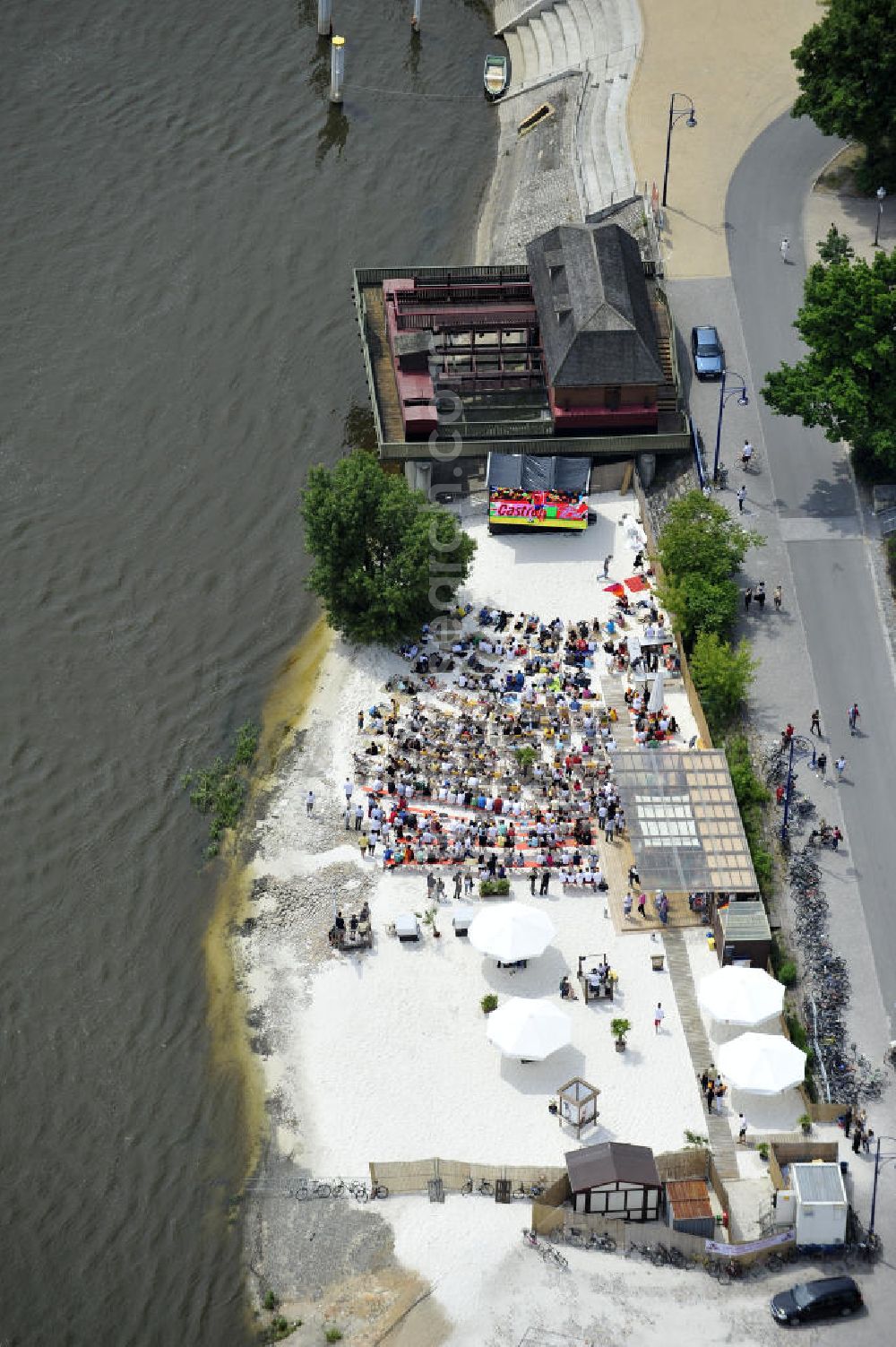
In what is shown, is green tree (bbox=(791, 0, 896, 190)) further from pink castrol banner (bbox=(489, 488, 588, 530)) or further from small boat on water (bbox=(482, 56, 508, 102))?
pink castrol banner (bbox=(489, 488, 588, 530))

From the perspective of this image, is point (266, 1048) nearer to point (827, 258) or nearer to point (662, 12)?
point (827, 258)

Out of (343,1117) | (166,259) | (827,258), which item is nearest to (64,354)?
(166,259)

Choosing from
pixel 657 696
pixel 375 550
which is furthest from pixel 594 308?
pixel 657 696

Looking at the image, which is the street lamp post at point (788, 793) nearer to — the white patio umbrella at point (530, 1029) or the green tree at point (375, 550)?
the white patio umbrella at point (530, 1029)

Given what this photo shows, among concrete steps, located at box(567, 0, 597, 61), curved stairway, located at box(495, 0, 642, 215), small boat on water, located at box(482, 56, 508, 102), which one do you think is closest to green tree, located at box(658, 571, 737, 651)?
curved stairway, located at box(495, 0, 642, 215)

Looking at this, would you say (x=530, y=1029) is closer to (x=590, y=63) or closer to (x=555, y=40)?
(x=590, y=63)
